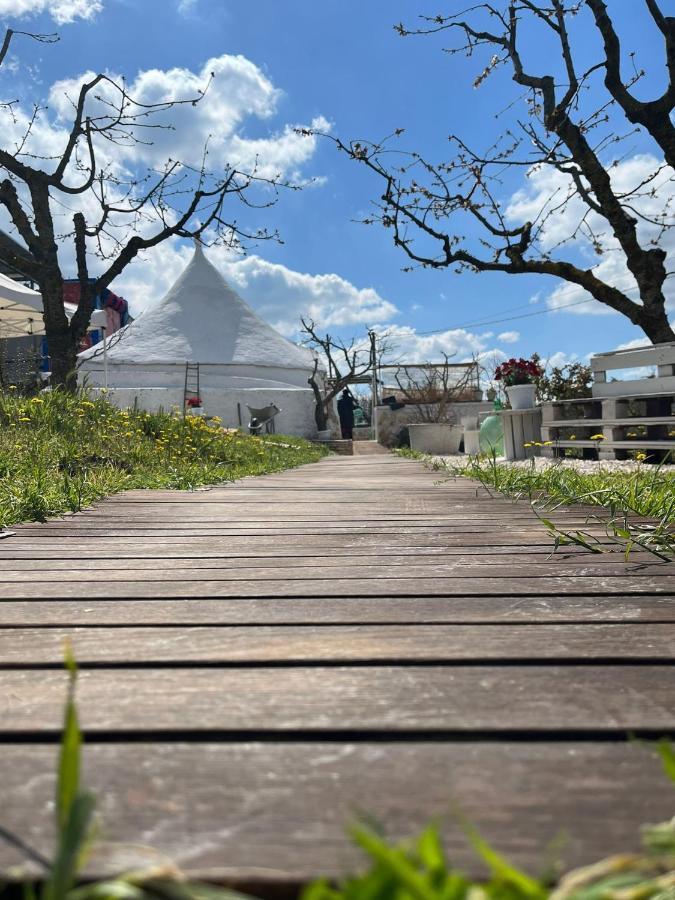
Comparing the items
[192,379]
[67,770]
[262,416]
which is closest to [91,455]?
[67,770]

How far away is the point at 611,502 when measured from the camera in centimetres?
280

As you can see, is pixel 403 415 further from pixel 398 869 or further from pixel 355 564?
pixel 398 869

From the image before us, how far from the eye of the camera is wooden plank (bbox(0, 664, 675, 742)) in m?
0.82

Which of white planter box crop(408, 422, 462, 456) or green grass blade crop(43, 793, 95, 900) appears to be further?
white planter box crop(408, 422, 462, 456)

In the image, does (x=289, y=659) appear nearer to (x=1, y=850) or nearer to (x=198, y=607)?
(x=198, y=607)

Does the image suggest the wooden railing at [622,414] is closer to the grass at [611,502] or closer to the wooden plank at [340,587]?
the grass at [611,502]

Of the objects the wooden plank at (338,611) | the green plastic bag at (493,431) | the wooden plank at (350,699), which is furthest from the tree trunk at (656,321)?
the wooden plank at (350,699)

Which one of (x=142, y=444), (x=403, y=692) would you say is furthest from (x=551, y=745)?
(x=142, y=444)

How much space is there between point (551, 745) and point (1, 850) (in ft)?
1.88

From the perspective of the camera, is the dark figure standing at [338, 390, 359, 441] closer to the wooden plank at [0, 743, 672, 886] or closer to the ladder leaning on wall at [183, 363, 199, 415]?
the ladder leaning on wall at [183, 363, 199, 415]

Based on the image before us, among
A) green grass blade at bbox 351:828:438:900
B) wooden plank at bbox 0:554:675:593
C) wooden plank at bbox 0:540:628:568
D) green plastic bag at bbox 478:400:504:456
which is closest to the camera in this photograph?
green grass blade at bbox 351:828:438:900

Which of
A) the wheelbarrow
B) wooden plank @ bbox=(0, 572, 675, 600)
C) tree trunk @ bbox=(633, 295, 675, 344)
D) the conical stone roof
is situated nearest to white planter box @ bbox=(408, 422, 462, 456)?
the wheelbarrow

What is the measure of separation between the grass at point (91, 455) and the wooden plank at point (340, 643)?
66.6 inches

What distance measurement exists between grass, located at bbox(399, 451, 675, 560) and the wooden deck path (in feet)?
0.72
